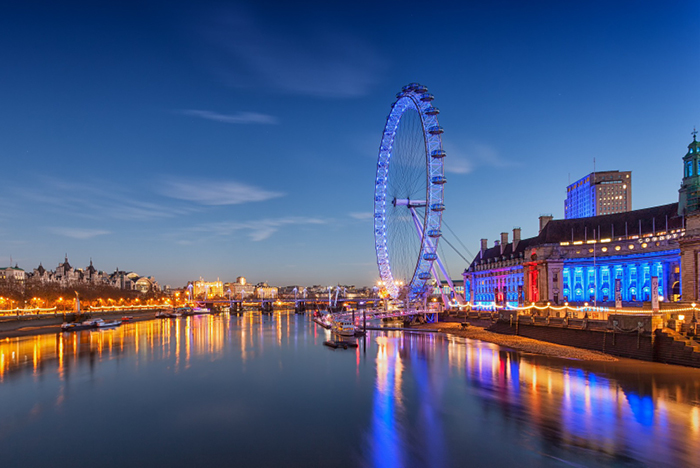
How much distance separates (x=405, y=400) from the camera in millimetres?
25531

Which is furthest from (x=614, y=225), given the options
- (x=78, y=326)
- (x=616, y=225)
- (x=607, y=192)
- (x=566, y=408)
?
(x=607, y=192)

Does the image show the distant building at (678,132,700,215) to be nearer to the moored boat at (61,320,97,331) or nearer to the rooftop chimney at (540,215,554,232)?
the rooftop chimney at (540,215,554,232)

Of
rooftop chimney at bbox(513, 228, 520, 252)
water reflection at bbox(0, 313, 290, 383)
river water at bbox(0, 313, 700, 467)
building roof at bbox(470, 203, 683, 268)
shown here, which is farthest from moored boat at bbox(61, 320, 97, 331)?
rooftop chimney at bbox(513, 228, 520, 252)

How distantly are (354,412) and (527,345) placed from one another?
24.8 metres

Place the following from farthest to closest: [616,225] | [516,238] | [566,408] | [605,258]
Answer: [516,238], [616,225], [605,258], [566,408]

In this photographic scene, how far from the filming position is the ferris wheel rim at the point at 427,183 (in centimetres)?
5844

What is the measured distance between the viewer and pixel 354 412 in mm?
23562

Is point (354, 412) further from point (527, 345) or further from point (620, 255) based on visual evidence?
point (620, 255)

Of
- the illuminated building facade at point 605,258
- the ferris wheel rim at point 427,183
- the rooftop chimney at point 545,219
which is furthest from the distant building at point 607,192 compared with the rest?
the ferris wheel rim at point 427,183

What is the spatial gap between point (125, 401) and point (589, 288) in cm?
6762

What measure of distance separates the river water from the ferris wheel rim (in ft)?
77.6

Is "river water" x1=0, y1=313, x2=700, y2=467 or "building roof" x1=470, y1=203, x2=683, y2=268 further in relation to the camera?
"building roof" x1=470, y1=203, x2=683, y2=268

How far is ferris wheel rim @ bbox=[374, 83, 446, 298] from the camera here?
58438mm

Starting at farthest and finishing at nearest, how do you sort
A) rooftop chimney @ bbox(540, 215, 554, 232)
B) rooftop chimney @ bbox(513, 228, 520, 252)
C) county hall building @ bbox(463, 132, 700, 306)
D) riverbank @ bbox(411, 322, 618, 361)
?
rooftop chimney @ bbox(513, 228, 520, 252) → rooftop chimney @ bbox(540, 215, 554, 232) → county hall building @ bbox(463, 132, 700, 306) → riverbank @ bbox(411, 322, 618, 361)
